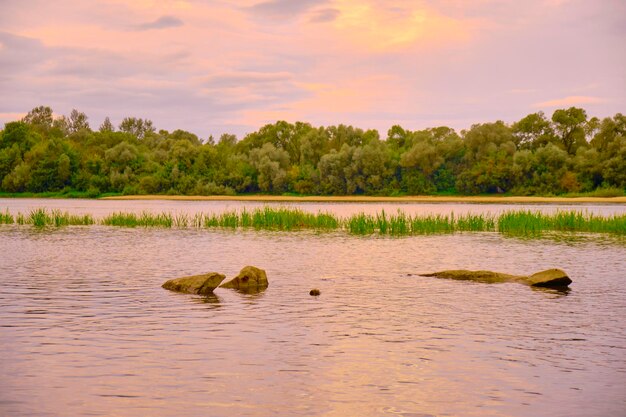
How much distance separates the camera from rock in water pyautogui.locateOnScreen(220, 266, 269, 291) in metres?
26.8

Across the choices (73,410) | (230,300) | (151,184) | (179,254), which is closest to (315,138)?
(151,184)

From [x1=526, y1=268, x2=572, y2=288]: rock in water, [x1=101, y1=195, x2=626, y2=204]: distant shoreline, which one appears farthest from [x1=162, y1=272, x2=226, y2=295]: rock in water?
[x1=101, y1=195, x2=626, y2=204]: distant shoreline

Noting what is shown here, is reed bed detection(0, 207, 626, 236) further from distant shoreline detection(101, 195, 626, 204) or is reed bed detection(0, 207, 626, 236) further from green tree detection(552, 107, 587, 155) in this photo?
green tree detection(552, 107, 587, 155)

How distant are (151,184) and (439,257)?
116 metres

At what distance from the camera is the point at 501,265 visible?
34812 mm

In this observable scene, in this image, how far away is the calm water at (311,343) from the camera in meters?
12.5

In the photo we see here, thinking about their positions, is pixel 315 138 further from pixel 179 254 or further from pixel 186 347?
pixel 186 347

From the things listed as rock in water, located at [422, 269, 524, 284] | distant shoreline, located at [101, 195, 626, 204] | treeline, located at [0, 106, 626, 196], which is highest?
treeline, located at [0, 106, 626, 196]

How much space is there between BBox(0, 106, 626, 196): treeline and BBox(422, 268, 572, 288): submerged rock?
97.6 m

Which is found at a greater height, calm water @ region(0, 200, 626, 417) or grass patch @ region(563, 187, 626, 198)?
grass patch @ region(563, 187, 626, 198)

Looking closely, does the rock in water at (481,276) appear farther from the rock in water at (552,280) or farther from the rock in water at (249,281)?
the rock in water at (249,281)

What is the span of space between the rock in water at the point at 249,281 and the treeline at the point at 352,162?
340ft

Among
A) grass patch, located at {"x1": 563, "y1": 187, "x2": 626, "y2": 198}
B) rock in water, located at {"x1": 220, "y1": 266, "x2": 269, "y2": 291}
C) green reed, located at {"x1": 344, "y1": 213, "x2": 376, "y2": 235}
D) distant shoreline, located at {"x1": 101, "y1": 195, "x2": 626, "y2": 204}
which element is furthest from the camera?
distant shoreline, located at {"x1": 101, "y1": 195, "x2": 626, "y2": 204}

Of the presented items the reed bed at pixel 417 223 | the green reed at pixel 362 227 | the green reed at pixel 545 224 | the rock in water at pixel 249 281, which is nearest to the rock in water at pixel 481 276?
the rock in water at pixel 249 281
